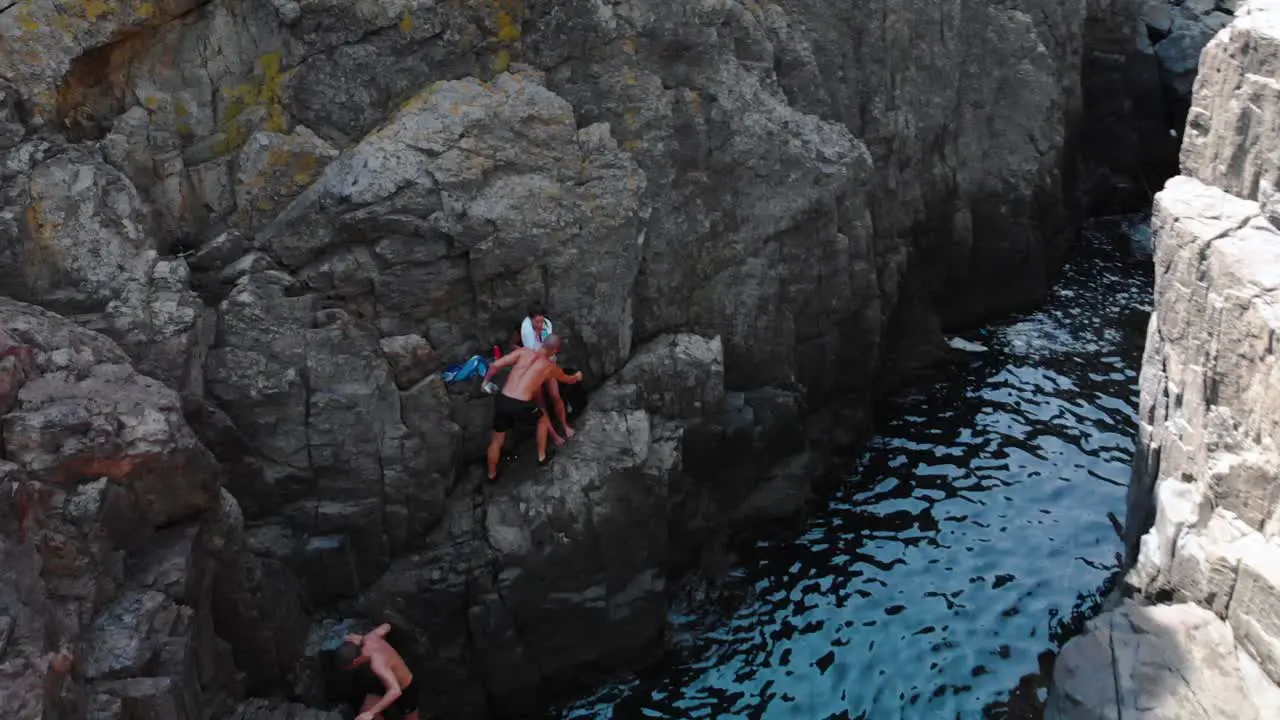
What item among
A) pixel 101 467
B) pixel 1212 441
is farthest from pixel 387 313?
pixel 1212 441

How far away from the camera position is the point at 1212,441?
39.0 ft

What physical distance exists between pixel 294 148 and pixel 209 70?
60.2 inches

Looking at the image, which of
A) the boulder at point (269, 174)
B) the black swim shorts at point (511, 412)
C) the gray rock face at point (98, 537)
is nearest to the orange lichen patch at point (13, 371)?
the gray rock face at point (98, 537)

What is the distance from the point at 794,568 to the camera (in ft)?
53.0

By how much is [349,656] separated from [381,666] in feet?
1.34

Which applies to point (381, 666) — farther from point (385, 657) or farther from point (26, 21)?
point (26, 21)

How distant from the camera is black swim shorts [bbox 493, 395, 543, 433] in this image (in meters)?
14.1

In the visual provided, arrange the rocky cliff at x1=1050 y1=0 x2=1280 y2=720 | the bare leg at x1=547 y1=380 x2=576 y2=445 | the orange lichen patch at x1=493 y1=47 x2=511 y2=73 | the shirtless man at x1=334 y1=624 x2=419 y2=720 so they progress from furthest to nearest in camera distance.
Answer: the orange lichen patch at x1=493 y1=47 x2=511 y2=73
the bare leg at x1=547 y1=380 x2=576 y2=445
the shirtless man at x1=334 y1=624 x2=419 y2=720
the rocky cliff at x1=1050 y1=0 x2=1280 y2=720

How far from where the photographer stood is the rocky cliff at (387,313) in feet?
36.0

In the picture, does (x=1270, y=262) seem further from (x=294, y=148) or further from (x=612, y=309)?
(x=294, y=148)

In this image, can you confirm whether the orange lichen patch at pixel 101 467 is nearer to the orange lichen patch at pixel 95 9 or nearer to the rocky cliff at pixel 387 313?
the rocky cliff at pixel 387 313

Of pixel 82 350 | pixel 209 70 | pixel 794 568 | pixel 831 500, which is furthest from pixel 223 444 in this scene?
pixel 831 500

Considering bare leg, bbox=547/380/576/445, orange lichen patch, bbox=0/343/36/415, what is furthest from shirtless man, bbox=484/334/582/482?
orange lichen patch, bbox=0/343/36/415

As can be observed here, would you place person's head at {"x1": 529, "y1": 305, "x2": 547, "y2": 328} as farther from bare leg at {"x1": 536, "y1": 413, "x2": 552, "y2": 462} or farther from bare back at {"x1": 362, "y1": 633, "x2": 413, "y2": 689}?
Answer: bare back at {"x1": 362, "y1": 633, "x2": 413, "y2": 689}
